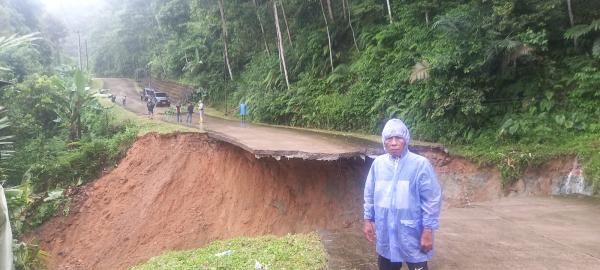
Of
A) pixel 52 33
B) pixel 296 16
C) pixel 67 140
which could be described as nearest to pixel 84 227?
pixel 67 140

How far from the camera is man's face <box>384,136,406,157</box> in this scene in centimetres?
380

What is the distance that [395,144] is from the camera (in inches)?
150

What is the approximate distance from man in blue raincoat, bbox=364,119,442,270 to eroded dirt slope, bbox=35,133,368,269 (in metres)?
7.56

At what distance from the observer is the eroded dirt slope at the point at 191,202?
12.0m

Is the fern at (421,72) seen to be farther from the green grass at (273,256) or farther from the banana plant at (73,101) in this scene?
the banana plant at (73,101)

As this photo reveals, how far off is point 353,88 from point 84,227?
1026 cm

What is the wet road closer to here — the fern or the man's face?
the fern

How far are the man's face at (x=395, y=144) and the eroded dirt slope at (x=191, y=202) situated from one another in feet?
25.4

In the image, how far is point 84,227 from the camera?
13898mm

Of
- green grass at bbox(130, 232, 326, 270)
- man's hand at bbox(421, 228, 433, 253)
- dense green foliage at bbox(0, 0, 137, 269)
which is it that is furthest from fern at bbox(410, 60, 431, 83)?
dense green foliage at bbox(0, 0, 137, 269)

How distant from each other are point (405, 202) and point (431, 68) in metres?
8.89

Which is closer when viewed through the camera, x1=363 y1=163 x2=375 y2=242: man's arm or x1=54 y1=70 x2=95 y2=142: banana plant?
x1=363 y1=163 x2=375 y2=242: man's arm

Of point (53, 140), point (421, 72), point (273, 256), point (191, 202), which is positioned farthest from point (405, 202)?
point (53, 140)

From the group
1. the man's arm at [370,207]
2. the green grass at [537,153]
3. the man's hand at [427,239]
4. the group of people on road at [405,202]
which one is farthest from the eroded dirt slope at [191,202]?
the man's hand at [427,239]
